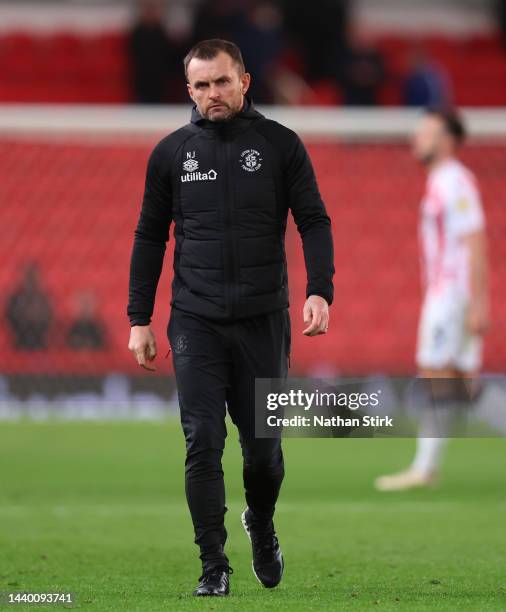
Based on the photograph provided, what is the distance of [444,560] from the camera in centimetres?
641

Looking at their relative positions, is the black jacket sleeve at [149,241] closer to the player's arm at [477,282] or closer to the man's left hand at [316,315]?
the man's left hand at [316,315]

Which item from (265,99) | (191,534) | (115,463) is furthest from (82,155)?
(191,534)

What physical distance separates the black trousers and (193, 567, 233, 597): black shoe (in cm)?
3

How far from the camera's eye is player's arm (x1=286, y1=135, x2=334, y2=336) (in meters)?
5.38

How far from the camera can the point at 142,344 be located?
213 inches

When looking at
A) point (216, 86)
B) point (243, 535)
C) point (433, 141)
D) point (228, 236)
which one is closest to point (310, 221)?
point (228, 236)

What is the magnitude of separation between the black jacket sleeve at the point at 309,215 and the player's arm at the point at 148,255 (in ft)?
1.48

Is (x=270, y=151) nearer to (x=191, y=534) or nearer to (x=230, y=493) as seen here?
(x=191, y=534)

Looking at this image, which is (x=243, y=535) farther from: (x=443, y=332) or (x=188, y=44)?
(x=188, y=44)

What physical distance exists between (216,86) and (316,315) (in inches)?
34.5

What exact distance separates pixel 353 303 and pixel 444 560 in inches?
355

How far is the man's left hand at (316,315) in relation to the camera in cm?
520

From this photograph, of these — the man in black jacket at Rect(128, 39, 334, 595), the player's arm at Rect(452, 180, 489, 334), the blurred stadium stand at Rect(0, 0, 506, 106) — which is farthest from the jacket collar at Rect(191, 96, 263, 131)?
the blurred stadium stand at Rect(0, 0, 506, 106)

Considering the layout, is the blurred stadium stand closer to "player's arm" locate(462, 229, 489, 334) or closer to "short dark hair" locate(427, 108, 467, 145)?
"short dark hair" locate(427, 108, 467, 145)
